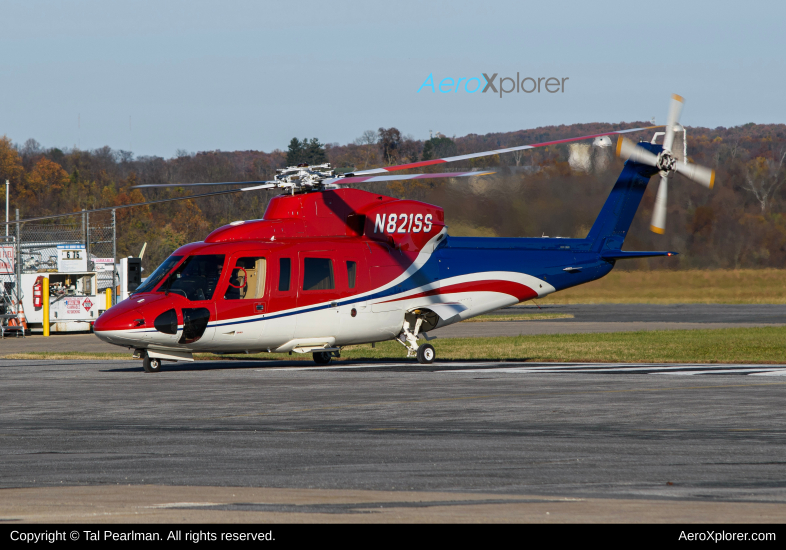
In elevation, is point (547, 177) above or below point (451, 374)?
above

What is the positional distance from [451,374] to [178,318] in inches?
216

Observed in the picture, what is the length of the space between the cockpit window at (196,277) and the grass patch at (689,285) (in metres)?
30.1

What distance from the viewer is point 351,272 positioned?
2056 cm

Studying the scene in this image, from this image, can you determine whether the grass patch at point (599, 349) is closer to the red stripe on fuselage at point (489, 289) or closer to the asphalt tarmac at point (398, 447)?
the red stripe on fuselage at point (489, 289)

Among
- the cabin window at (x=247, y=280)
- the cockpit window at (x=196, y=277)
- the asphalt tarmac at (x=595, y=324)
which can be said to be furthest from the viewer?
the asphalt tarmac at (x=595, y=324)

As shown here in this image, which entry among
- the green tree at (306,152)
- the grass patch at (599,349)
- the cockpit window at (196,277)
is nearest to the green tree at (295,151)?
the green tree at (306,152)

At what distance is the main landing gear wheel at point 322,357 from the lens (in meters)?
21.8

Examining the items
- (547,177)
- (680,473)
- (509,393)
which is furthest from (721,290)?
(680,473)

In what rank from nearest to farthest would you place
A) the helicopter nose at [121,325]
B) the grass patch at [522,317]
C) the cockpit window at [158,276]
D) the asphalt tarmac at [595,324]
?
the helicopter nose at [121,325] → the cockpit window at [158,276] → the asphalt tarmac at [595,324] → the grass patch at [522,317]

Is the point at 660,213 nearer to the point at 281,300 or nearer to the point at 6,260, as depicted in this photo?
the point at 281,300

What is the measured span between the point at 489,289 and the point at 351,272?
377 centimetres

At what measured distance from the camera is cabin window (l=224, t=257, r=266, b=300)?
19.1m
